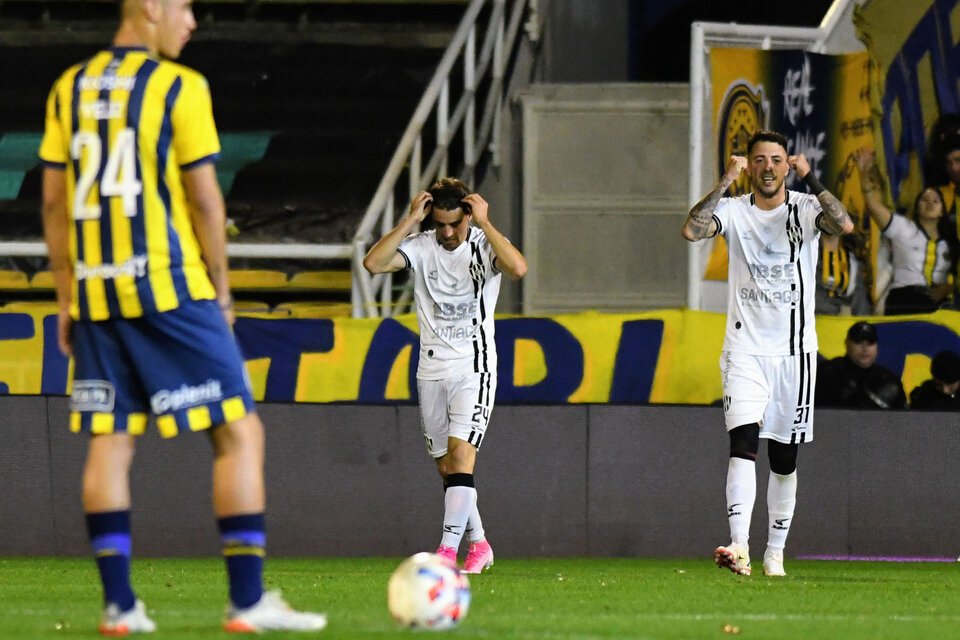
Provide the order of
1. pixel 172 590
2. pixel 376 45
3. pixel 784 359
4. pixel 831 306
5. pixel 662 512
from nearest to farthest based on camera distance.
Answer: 1. pixel 172 590
2. pixel 784 359
3. pixel 662 512
4. pixel 831 306
5. pixel 376 45

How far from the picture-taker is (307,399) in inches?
423

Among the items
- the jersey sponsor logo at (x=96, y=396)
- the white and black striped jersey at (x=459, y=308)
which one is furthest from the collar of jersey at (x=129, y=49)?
the white and black striped jersey at (x=459, y=308)

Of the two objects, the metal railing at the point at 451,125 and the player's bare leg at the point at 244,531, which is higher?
the metal railing at the point at 451,125

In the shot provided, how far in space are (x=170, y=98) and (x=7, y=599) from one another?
9.64 feet

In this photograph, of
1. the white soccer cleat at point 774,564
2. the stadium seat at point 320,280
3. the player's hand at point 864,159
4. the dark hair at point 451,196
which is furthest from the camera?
the stadium seat at point 320,280

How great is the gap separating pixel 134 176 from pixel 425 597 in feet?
5.05

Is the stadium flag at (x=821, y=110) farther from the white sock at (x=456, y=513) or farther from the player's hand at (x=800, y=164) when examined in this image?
the white sock at (x=456, y=513)

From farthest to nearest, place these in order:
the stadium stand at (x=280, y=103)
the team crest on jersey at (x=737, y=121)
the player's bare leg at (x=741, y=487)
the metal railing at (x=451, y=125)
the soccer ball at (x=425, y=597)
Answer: the stadium stand at (x=280, y=103) → the metal railing at (x=451, y=125) → the team crest on jersey at (x=737, y=121) → the player's bare leg at (x=741, y=487) → the soccer ball at (x=425, y=597)

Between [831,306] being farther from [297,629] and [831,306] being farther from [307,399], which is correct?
[297,629]

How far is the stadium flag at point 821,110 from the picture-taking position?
463 inches

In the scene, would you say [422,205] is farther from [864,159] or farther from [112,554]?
[864,159]

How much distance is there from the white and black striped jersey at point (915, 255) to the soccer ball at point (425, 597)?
7773 millimetres

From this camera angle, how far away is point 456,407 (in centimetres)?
853

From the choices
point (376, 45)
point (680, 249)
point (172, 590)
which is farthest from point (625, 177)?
point (172, 590)
